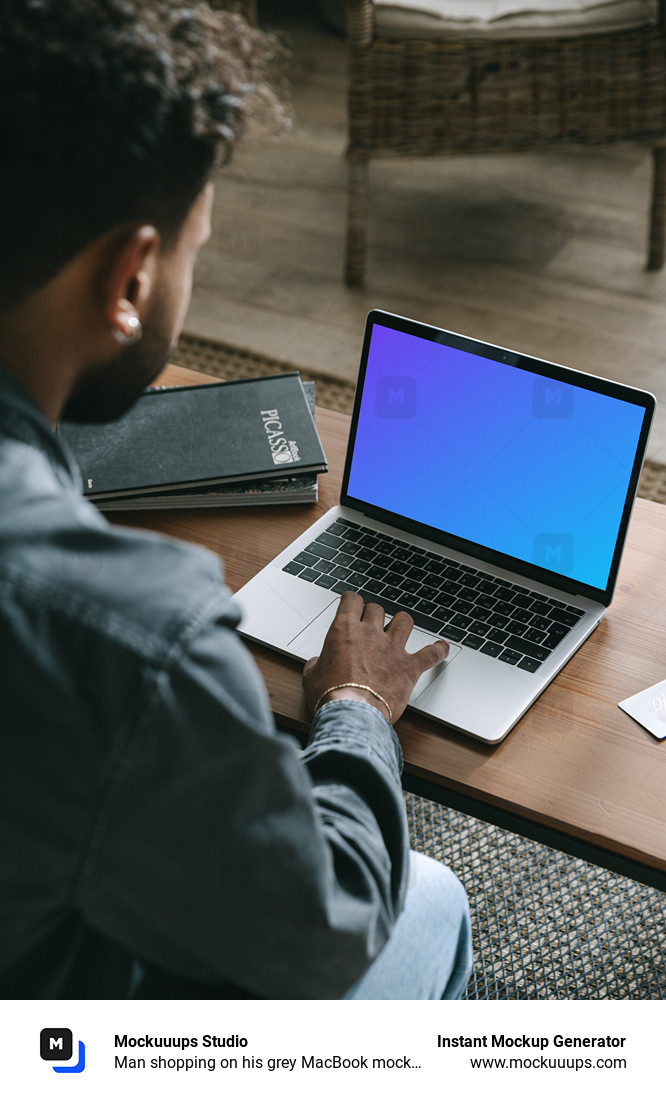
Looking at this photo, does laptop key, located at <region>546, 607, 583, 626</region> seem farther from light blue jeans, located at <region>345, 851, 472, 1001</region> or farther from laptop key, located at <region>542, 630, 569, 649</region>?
light blue jeans, located at <region>345, 851, 472, 1001</region>

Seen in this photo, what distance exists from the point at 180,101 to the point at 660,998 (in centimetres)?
111

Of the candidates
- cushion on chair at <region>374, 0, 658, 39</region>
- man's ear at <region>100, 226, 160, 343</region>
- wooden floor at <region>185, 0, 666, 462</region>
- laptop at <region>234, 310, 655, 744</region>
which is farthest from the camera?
wooden floor at <region>185, 0, 666, 462</region>

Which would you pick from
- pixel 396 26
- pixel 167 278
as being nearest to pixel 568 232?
pixel 396 26

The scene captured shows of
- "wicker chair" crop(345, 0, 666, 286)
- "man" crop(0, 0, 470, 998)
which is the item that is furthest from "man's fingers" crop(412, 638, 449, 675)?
"wicker chair" crop(345, 0, 666, 286)

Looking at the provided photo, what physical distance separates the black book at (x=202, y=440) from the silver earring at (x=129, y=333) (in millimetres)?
431

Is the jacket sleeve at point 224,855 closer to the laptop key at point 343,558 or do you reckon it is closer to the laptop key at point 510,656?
the laptop key at point 510,656

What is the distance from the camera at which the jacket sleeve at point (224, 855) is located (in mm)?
531

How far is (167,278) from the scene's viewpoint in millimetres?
693

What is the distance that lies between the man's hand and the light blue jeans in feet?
0.53

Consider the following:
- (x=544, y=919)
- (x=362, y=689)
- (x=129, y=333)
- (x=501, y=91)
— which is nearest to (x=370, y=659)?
(x=362, y=689)

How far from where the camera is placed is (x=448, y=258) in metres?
2.62

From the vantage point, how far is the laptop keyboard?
0.96 metres
